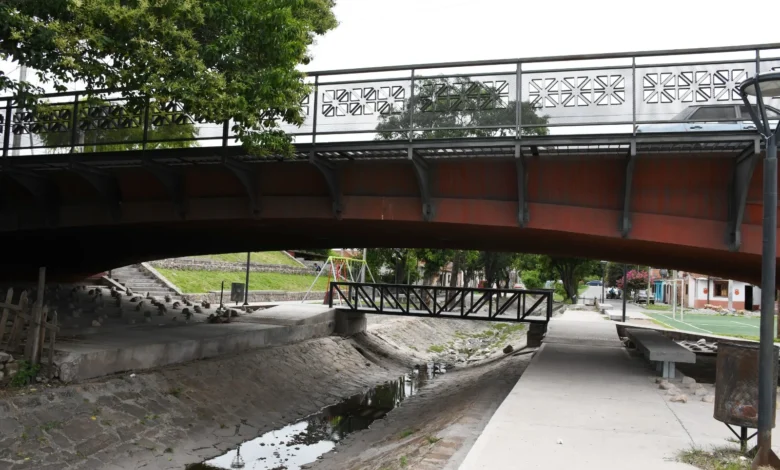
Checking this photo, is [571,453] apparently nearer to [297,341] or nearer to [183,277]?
[297,341]

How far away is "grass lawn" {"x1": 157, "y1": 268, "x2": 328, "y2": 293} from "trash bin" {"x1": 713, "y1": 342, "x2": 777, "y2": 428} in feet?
91.9

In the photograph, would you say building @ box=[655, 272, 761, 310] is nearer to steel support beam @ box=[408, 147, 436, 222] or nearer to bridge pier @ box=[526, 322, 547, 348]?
bridge pier @ box=[526, 322, 547, 348]

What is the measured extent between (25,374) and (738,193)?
47.2 ft

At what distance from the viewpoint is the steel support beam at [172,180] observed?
46.4 ft

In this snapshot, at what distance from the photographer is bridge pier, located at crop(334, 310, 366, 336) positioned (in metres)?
26.9

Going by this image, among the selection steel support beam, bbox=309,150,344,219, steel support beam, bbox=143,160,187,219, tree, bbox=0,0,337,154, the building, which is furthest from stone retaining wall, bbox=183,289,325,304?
the building

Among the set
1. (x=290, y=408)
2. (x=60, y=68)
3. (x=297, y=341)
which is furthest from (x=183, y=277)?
(x=60, y=68)

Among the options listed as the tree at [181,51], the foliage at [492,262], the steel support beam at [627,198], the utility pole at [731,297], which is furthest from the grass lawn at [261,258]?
the utility pole at [731,297]

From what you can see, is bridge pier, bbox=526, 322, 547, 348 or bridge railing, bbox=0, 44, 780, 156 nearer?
bridge railing, bbox=0, 44, 780, 156

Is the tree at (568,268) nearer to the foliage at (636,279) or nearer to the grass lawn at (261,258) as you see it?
the grass lawn at (261,258)

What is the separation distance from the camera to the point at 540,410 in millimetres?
9219

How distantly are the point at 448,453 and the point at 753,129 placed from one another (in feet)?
26.3

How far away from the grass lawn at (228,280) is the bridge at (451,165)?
15742 mm

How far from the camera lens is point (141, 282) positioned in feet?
95.2
